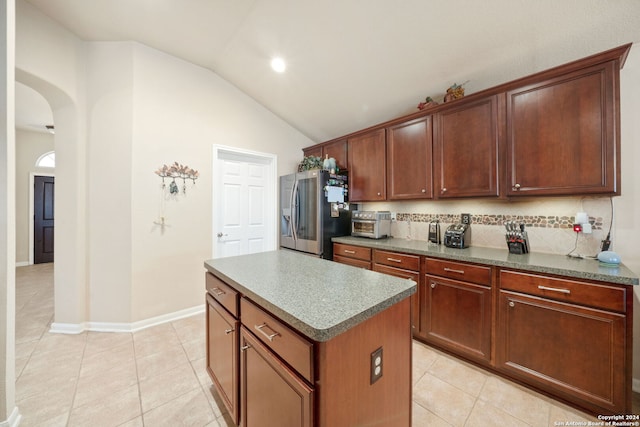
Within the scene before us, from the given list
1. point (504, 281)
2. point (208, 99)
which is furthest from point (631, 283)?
point (208, 99)

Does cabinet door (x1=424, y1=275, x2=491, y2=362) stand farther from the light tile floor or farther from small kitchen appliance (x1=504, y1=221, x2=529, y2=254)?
small kitchen appliance (x1=504, y1=221, x2=529, y2=254)

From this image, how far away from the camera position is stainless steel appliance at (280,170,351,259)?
3.15 metres

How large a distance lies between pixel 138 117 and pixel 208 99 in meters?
0.86

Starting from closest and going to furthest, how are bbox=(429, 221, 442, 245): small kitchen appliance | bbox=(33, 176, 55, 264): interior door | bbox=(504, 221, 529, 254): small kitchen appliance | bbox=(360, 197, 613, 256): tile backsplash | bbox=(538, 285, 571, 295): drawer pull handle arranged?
bbox=(538, 285, 571, 295): drawer pull handle < bbox=(360, 197, 613, 256): tile backsplash < bbox=(504, 221, 529, 254): small kitchen appliance < bbox=(429, 221, 442, 245): small kitchen appliance < bbox=(33, 176, 55, 264): interior door

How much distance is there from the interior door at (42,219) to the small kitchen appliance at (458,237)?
7.90 meters

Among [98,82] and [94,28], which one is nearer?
[94,28]

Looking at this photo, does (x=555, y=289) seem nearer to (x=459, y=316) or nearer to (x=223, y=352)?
(x=459, y=316)

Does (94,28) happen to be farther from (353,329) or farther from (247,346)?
(353,329)

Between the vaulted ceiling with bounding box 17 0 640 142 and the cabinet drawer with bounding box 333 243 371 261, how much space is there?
5.61 feet

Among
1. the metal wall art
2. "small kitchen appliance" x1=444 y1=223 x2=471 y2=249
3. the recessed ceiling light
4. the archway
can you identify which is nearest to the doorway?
the metal wall art

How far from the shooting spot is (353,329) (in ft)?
2.91

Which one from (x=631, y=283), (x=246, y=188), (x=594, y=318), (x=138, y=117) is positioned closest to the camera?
(x=631, y=283)

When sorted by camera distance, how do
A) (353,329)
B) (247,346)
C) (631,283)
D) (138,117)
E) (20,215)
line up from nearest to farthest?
(353,329) → (247,346) → (631,283) → (138,117) → (20,215)

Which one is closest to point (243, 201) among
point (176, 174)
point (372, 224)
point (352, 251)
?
point (176, 174)
